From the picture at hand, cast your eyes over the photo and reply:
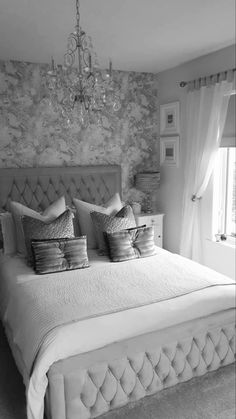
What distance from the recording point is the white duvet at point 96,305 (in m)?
2.01

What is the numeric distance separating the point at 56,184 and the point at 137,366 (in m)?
2.52

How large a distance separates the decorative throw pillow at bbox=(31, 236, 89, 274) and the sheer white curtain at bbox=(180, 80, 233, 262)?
1.56m

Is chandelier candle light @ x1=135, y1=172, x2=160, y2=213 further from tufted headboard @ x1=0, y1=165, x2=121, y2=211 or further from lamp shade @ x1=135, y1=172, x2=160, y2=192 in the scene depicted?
tufted headboard @ x1=0, y1=165, x2=121, y2=211

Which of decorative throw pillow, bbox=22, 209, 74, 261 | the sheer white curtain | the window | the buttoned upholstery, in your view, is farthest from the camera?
the window

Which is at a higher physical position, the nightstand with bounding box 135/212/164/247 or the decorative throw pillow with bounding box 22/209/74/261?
the decorative throw pillow with bounding box 22/209/74/261

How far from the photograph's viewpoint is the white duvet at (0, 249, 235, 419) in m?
2.01

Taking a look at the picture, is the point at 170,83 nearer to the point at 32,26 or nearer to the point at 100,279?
the point at 32,26

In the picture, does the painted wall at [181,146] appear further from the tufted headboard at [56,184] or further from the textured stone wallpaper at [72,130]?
the tufted headboard at [56,184]

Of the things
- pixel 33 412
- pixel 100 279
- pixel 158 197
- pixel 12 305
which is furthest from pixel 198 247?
pixel 33 412

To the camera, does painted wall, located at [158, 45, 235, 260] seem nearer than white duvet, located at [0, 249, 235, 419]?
No

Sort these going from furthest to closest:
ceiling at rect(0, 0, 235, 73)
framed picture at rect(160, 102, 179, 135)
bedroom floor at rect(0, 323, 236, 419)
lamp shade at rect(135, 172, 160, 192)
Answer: lamp shade at rect(135, 172, 160, 192) < framed picture at rect(160, 102, 179, 135) < ceiling at rect(0, 0, 235, 73) < bedroom floor at rect(0, 323, 236, 419)

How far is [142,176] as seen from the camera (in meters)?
4.51

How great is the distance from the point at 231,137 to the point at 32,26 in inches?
84.1

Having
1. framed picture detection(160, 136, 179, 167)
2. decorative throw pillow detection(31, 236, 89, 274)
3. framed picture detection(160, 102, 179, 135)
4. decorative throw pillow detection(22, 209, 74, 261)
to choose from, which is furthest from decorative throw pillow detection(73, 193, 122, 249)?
framed picture detection(160, 102, 179, 135)
